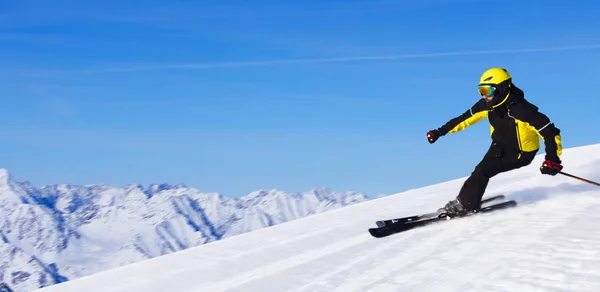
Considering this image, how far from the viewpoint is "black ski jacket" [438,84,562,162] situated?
24.5 feet

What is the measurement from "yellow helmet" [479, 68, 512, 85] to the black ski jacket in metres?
0.15

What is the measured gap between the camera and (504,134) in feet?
26.5

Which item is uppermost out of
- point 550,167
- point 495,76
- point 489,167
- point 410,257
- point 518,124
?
point 495,76

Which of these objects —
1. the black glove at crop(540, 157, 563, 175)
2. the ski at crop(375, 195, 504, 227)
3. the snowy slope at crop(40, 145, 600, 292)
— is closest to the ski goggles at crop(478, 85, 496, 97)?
the black glove at crop(540, 157, 563, 175)

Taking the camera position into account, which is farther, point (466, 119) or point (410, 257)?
point (466, 119)

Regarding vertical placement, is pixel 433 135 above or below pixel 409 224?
above

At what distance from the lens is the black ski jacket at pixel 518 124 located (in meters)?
7.47

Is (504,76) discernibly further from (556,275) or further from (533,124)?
(556,275)

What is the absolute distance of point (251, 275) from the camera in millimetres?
6570

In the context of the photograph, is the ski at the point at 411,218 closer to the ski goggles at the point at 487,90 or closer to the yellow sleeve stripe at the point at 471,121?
the yellow sleeve stripe at the point at 471,121

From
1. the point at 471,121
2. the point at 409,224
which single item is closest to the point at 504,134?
the point at 471,121

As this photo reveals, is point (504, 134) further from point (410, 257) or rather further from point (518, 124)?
point (410, 257)

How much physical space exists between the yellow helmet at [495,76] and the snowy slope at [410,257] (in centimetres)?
165

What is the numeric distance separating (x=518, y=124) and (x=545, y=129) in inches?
17.6
